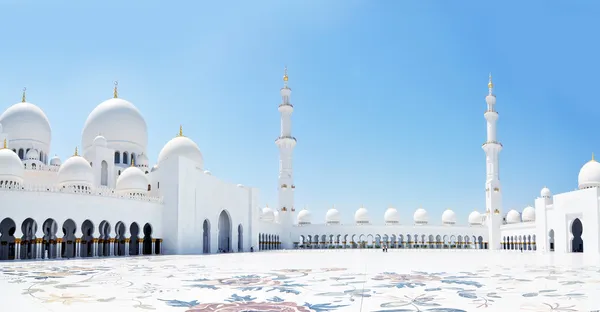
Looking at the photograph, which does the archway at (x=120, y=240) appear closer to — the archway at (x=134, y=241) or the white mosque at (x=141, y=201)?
the white mosque at (x=141, y=201)

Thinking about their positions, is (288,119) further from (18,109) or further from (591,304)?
(591,304)

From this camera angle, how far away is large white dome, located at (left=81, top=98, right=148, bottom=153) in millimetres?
32844

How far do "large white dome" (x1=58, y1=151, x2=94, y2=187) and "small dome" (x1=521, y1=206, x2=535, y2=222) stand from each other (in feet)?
121

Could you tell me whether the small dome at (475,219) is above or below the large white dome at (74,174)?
below

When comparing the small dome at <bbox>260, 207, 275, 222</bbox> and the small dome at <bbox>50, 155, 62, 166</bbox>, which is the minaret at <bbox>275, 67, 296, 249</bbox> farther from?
the small dome at <bbox>50, 155, 62, 166</bbox>

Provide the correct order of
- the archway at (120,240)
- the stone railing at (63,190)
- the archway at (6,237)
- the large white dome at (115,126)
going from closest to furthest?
the stone railing at (63,190), the archway at (6,237), the archway at (120,240), the large white dome at (115,126)

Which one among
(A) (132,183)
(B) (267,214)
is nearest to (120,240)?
(A) (132,183)

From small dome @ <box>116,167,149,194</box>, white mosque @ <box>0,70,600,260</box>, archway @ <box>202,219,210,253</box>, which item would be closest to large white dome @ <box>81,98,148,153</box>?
white mosque @ <box>0,70,600,260</box>

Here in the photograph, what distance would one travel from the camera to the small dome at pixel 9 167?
2278cm

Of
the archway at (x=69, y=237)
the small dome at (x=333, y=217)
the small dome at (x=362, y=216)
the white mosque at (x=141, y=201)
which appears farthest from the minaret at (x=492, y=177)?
the archway at (x=69, y=237)

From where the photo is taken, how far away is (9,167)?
22922mm

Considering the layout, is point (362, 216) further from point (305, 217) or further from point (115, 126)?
point (115, 126)

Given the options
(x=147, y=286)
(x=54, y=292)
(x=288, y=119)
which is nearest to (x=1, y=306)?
(x=54, y=292)

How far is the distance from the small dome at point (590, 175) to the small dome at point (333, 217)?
70.0 ft
